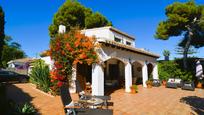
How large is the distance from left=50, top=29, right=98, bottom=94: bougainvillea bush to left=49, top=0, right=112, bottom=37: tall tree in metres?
20.0

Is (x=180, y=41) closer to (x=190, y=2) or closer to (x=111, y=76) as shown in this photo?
(x=190, y=2)

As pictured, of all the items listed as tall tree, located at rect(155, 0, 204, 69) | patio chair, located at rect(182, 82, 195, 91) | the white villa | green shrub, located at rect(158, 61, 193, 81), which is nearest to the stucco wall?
the white villa

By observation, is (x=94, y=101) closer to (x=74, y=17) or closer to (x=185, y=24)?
(x=185, y=24)

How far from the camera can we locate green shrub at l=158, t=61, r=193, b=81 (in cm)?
2548

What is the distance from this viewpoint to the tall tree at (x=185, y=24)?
1027 inches

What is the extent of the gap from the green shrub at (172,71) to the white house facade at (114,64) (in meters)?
0.92

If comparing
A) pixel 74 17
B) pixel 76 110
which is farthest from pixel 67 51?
pixel 74 17

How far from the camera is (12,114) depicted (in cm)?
960

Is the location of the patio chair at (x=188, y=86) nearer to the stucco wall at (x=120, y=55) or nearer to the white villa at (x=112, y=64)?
the white villa at (x=112, y=64)

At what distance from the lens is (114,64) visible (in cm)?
2503

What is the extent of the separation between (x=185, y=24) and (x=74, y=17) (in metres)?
17.3

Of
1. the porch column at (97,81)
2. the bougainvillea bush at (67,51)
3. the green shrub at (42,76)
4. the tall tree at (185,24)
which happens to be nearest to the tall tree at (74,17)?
the tall tree at (185,24)

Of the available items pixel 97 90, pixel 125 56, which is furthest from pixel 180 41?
pixel 97 90

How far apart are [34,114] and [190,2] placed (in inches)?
970
